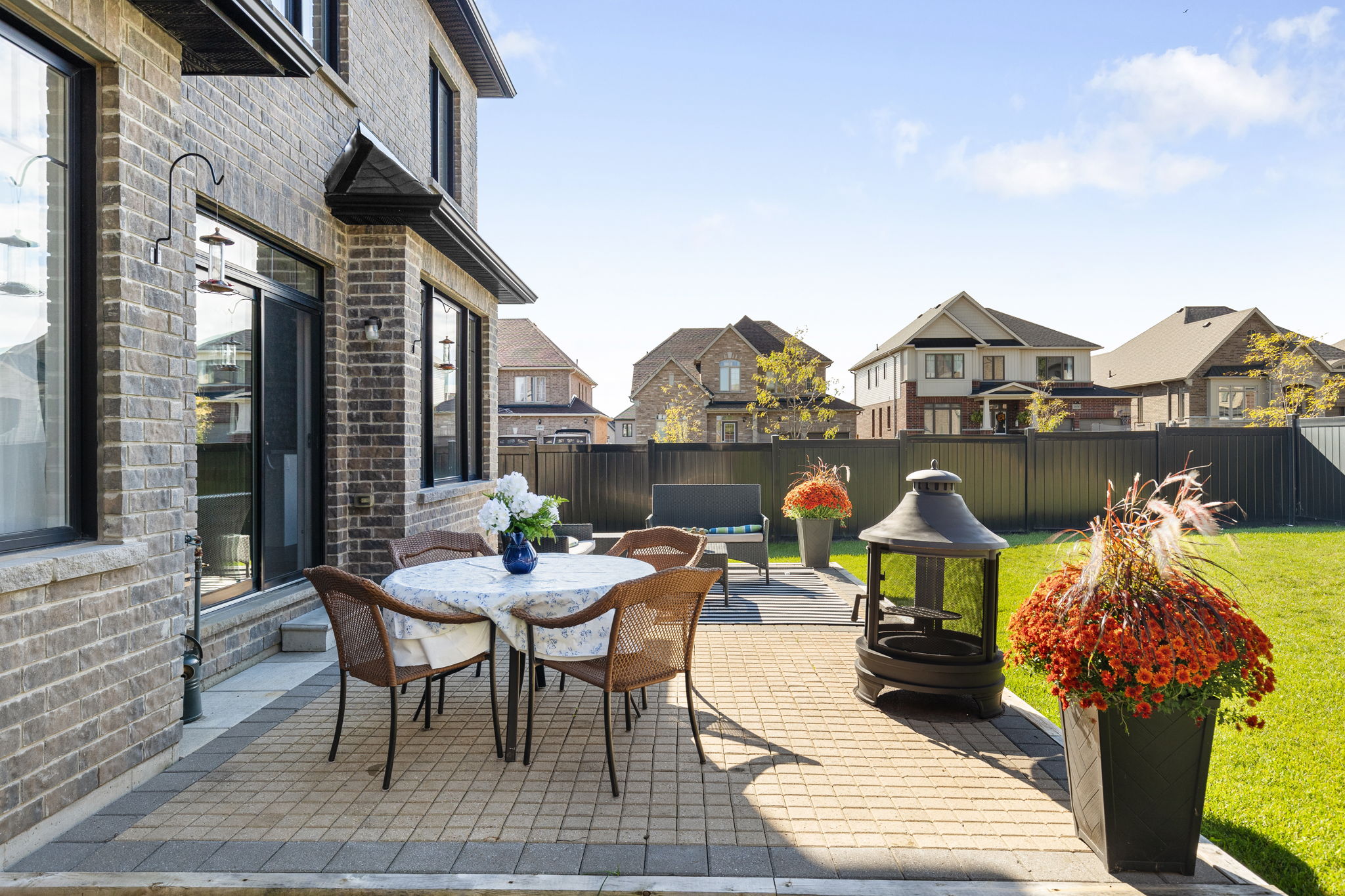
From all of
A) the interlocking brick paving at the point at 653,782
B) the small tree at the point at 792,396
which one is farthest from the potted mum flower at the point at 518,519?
the small tree at the point at 792,396

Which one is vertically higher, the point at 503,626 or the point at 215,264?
the point at 215,264

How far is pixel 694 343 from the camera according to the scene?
33.9m

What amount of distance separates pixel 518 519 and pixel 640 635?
48.1 inches

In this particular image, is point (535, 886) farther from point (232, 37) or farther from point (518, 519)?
point (232, 37)

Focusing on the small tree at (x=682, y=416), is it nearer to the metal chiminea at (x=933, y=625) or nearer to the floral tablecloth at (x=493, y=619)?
the metal chiminea at (x=933, y=625)

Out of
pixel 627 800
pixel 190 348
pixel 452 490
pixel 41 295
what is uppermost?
pixel 41 295

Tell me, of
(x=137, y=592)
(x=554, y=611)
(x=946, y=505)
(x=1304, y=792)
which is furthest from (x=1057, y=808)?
(x=137, y=592)

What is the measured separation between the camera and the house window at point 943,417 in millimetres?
31984

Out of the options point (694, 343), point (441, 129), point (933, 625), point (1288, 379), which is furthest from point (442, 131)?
point (1288, 379)

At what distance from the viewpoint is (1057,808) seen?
312cm

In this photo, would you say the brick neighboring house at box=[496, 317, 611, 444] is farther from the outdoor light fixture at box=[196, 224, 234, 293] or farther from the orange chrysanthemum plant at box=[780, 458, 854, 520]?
the outdoor light fixture at box=[196, 224, 234, 293]

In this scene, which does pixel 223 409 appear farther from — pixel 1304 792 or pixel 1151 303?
pixel 1151 303

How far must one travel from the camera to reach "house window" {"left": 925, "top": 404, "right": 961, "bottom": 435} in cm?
3198

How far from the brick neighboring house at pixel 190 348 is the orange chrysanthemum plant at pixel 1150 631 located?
3.72m
